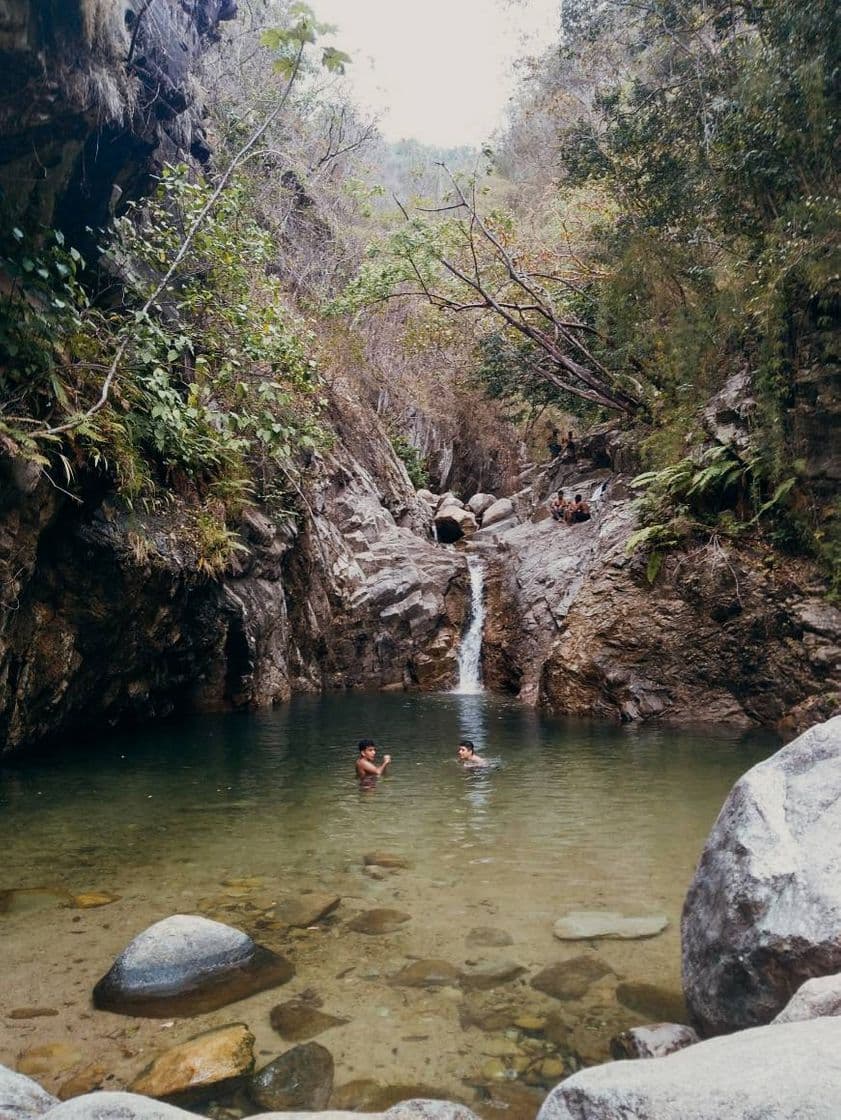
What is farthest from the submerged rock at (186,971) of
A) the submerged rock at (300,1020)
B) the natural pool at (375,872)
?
the submerged rock at (300,1020)

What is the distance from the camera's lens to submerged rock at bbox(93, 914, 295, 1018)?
404 cm

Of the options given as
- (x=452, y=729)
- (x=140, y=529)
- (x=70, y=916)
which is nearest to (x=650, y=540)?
(x=452, y=729)

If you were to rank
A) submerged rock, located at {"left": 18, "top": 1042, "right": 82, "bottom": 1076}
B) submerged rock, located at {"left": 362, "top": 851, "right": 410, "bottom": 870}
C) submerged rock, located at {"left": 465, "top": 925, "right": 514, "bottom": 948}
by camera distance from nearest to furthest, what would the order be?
1. submerged rock, located at {"left": 18, "top": 1042, "right": 82, "bottom": 1076}
2. submerged rock, located at {"left": 465, "top": 925, "right": 514, "bottom": 948}
3. submerged rock, located at {"left": 362, "top": 851, "right": 410, "bottom": 870}

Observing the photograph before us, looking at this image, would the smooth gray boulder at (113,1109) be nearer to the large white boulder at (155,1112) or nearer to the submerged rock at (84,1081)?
the large white boulder at (155,1112)

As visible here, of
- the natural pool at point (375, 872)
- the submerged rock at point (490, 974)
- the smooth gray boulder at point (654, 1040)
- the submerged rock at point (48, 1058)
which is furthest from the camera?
the submerged rock at point (490, 974)

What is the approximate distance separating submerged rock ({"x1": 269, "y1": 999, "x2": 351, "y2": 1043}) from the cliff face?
19.7 ft

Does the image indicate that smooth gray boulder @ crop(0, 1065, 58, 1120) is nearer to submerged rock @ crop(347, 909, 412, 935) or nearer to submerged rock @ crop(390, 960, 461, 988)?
submerged rock @ crop(390, 960, 461, 988)

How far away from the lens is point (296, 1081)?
342cm

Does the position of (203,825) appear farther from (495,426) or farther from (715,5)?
(495,426)

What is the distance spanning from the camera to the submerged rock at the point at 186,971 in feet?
13.3

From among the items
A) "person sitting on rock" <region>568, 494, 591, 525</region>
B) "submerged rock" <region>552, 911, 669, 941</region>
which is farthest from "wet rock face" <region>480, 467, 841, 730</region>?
"submerged rock" <region>552, 911, 669, 941</region>

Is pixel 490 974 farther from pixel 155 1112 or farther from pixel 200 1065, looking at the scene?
pixel 155 1112

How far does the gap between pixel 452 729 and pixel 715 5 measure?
45.6 feet

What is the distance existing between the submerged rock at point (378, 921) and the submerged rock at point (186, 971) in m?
0.64
